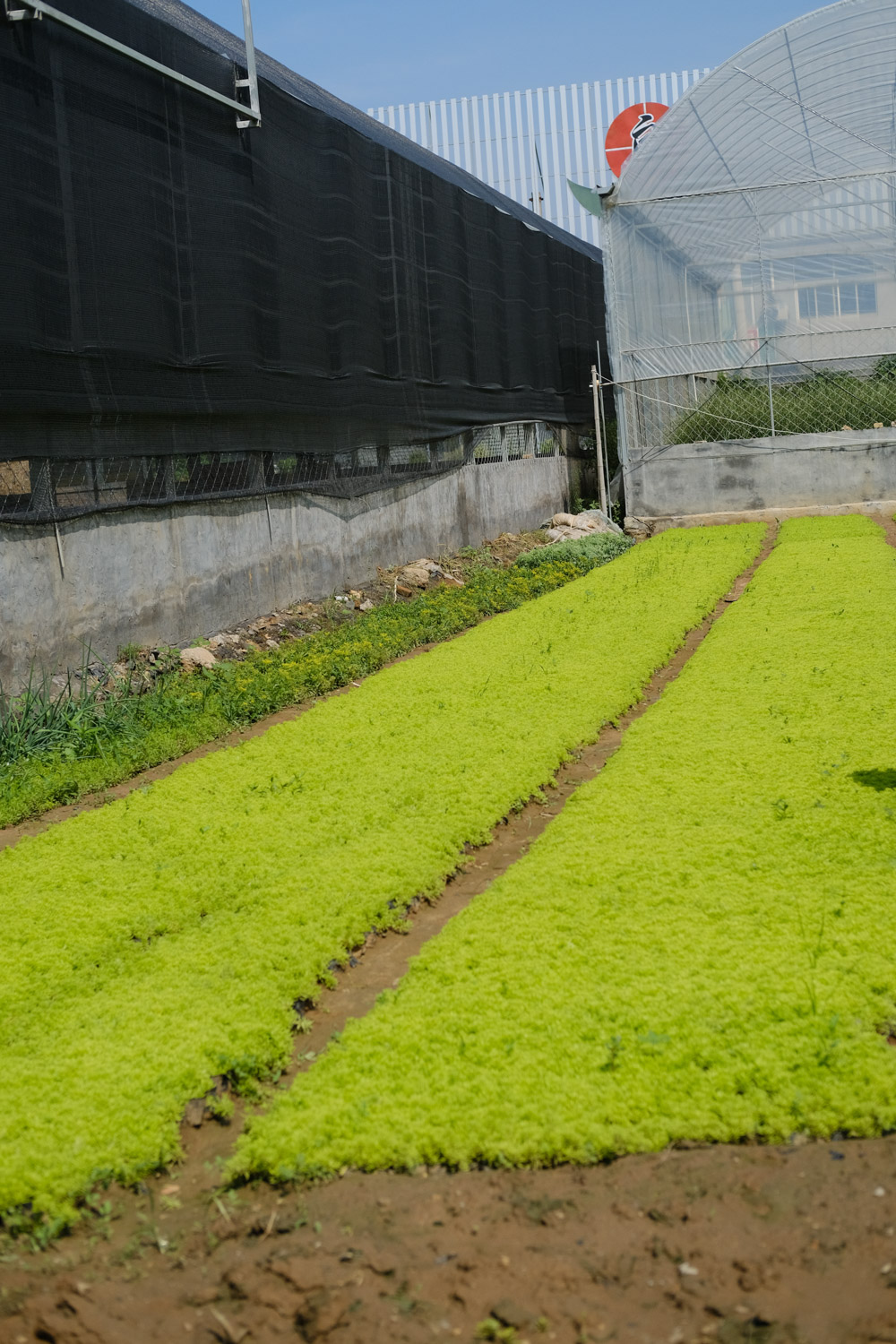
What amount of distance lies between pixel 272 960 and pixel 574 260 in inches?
803

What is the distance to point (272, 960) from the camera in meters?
4.39

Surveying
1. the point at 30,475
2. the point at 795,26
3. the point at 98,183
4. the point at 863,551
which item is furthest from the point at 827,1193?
the point at 795,26

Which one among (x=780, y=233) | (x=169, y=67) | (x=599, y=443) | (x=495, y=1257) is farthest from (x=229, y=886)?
(x=780, y=233)

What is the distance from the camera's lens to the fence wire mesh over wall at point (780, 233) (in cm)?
1902

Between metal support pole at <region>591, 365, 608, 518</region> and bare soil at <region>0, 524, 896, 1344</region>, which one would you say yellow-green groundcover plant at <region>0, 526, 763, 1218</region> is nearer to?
bare soil at <region>0, 524, 896, 1344</region>

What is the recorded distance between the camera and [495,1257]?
290 cm

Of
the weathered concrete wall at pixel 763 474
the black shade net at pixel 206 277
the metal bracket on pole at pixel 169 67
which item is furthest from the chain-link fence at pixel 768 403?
the metal bracket on pole at pixel 169 67

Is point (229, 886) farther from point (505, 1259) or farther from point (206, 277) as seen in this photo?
point (206, 277)

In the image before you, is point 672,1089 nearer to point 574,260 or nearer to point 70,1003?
point 70,1003

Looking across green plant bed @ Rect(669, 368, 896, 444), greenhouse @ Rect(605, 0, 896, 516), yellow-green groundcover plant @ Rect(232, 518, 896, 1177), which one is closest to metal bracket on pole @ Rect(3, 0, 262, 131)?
yellow-green groundcover plant @ Rect(232, 518, 896, 1177)

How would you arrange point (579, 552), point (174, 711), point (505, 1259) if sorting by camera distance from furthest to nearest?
point (579, 552), point (174, 711), point (505, 1259)

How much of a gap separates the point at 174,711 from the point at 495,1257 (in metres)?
5.87

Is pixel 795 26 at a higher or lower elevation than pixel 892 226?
higher

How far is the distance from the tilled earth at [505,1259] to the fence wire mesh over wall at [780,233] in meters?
16.8
